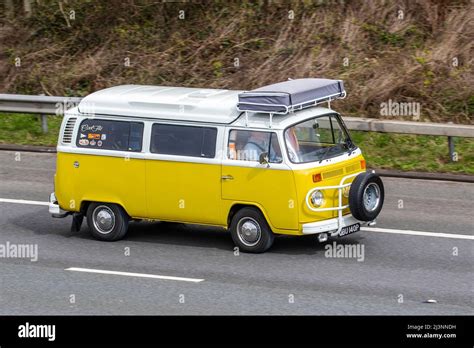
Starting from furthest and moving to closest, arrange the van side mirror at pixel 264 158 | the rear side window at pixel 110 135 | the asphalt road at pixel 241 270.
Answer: the rear side window at pixel 110 135, the van side mirror at pixel 264 158, the asphalt road at pixel 241 270

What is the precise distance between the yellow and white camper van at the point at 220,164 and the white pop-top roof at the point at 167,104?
16 mm

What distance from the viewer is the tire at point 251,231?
46.9 feet

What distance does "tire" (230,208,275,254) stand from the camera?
562 inches

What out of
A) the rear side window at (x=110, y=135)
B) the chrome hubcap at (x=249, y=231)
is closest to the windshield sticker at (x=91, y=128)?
the rear side window at (x=110, y=135)

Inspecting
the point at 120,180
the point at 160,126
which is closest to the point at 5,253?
the point at 120,180

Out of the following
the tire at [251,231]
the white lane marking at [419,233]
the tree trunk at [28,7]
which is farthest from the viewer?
the tree trunk at [28,7]

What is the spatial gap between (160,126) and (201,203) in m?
1.25

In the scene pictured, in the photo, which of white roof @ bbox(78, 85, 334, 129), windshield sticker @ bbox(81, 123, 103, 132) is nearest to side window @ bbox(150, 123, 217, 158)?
white roof @ bbox(78, 85, 334, 129)

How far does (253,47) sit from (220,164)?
413 inches

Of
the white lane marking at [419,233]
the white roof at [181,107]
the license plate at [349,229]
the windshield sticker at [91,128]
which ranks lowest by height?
the white lane marking at [419,233]

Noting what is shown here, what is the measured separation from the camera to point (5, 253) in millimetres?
15125

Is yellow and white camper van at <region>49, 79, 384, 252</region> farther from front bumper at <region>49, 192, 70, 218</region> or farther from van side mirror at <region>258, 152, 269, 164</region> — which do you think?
front bumper at <region>49, 192, 70, 218</region>

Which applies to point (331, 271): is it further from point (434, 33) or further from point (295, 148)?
point (434, 33)

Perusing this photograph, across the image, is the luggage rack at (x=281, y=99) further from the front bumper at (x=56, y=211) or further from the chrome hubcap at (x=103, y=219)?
the front bumper at (x=56, y=211)
